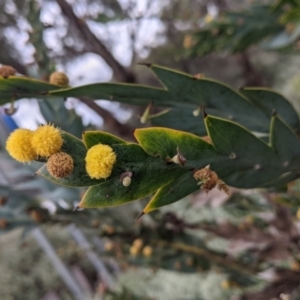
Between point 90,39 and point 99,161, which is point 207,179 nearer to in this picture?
point 99,161

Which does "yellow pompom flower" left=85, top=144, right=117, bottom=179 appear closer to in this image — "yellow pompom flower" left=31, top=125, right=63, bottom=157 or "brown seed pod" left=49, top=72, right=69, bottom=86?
"yellow pompom flower" left=31, top=125, right=63, bottom=157

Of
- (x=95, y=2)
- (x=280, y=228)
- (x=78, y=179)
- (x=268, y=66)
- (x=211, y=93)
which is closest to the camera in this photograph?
(x=78, y=179)

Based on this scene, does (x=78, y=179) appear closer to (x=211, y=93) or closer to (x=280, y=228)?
(x=211, y=93)

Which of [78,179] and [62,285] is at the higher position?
[62,285]

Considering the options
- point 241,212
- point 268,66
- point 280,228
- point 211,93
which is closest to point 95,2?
point 268,66

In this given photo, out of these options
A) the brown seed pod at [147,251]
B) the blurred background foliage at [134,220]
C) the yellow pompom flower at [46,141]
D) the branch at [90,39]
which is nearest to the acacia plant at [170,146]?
the yellow pompom flower at [46,141]

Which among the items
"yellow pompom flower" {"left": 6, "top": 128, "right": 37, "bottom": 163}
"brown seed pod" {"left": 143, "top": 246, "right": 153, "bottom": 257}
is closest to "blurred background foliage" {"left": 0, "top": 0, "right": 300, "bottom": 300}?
"brown seed pod" {"left": 143, "top": 246, "right": 153, "bottom": 257}

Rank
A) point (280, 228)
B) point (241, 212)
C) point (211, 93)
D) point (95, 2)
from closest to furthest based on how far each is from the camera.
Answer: point (211, 93)
point (280, 228)
point (241, 212)
point (95, 2)
